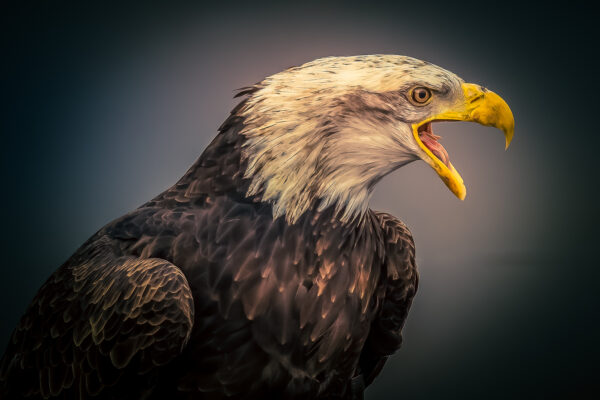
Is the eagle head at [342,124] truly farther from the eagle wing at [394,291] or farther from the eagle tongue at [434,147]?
the eagle wing at [394,291]

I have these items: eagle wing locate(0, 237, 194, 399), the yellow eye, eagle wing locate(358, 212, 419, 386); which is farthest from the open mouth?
eagle wing locate(0, 237, 194, 399)

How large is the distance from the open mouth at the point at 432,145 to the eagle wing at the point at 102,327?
3.15 feet

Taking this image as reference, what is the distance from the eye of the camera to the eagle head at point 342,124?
5.51 feet

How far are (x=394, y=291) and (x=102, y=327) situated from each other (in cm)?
114

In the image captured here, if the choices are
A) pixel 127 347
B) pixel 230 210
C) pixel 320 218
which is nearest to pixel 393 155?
pixel 320 218

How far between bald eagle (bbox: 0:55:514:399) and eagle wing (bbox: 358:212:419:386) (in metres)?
0.31

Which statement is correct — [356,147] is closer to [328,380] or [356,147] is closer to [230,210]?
[230,210]

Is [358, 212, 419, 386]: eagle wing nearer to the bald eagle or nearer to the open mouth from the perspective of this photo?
the bald eagle

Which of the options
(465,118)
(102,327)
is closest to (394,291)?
(465,118)

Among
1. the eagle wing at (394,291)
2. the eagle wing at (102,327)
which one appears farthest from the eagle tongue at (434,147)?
the eagle wing at (102,327)

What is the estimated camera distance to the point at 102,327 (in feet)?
5.41

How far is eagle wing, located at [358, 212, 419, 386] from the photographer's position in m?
2.15

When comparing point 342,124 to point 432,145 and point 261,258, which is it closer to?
point 432,145

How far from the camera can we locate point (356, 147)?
1.72m
